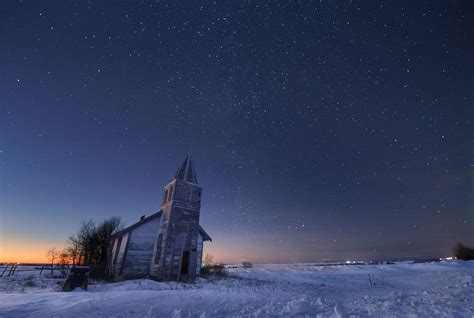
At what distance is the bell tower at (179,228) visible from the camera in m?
20.5

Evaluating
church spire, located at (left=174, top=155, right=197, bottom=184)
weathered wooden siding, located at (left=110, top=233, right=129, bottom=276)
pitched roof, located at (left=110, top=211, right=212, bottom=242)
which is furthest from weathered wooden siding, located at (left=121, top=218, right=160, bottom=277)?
church spire, located at (left=174, top=155, right=197, bottom=184)

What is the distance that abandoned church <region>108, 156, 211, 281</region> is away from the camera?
20656 millimetres

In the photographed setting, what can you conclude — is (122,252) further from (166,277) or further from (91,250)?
(91,250)

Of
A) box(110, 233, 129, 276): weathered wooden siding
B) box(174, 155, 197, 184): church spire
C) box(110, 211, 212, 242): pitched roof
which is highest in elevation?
box(174, 155, 197, 184): church spire

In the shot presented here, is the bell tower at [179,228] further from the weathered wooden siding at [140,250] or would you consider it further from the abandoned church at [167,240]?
the weathered wooden siding at [140,250]

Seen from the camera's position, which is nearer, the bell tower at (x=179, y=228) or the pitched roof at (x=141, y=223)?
the bell tower at (x=179, y=228)

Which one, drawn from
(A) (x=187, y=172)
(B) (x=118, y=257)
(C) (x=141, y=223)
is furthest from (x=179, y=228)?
(B) (x=118, y=257)

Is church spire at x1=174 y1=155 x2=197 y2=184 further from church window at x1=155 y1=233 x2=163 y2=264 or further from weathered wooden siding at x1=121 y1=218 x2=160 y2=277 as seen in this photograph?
church window at x1=155 y1=233 x2=163 y2=264

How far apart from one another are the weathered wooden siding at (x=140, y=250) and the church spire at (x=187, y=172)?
4.64 m

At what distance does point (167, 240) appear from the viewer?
828 inches

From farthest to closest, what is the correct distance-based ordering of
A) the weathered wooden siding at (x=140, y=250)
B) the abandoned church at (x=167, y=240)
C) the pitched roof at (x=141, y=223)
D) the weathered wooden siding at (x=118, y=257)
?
1. the pitched roof at (x=141, y=223)
2. the weathered wooden siding at (x=118, y=257)
3. the weathered wooden siding at (x=140, y=250)
4. the abandoned church at (x=167, y=240)

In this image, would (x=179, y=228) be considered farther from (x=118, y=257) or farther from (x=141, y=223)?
(x=118, y=257)

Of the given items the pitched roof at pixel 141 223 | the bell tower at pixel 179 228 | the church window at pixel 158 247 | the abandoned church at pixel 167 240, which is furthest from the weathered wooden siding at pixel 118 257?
the bell tower at pixel 179 228

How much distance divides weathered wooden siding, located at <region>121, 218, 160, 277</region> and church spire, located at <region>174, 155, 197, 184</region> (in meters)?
4.64
